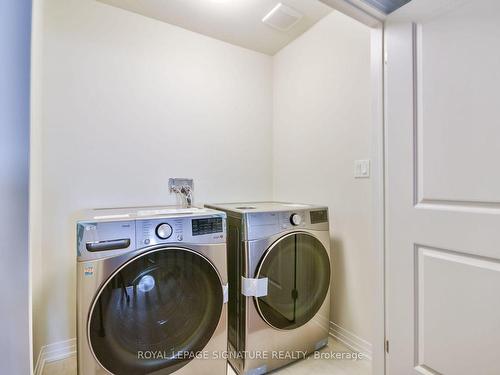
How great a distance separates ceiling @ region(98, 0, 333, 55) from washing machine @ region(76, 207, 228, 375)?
1.44 m

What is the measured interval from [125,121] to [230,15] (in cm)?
107

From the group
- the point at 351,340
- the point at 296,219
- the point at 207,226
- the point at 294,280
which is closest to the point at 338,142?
the point at 296,219

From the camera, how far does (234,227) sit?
4.87 feet

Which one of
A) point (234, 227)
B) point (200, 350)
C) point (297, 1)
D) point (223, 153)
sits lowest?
point (200, 350)

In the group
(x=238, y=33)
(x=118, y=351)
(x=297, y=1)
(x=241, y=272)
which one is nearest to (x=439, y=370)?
(x=241, y=272)

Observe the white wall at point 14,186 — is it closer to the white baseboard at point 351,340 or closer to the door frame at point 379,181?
the door frame at point 379,181

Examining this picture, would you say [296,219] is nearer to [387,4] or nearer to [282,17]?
[387,4]

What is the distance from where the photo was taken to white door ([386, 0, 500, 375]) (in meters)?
0.90

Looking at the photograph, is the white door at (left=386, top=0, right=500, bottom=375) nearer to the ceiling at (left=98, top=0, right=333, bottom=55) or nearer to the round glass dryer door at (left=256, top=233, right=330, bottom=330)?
the round glass dryer door at (left=256, top=233, right=330, bottom=330)

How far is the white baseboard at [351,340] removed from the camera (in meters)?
1.57

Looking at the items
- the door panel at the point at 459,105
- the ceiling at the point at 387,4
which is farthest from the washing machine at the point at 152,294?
the ceiling at the point at 387,4

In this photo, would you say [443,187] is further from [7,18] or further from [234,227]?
[7,18]

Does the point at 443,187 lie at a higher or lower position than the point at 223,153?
lower

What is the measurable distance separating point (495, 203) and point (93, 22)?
2361 mm
